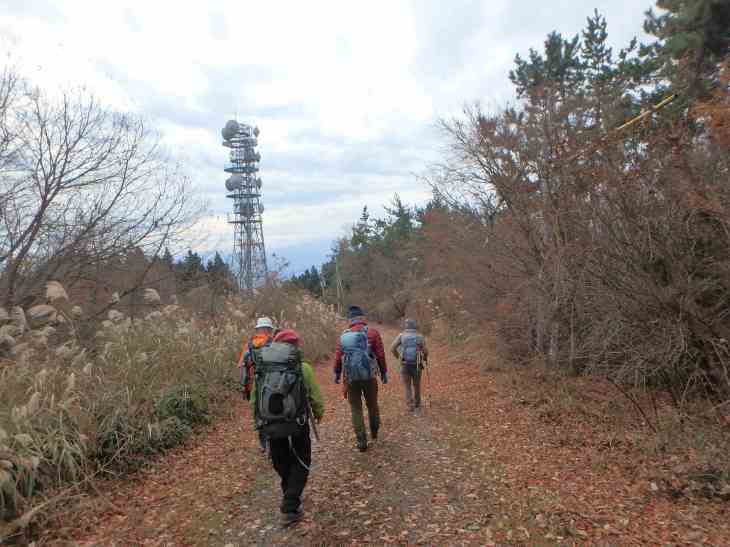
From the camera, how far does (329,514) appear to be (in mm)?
4891

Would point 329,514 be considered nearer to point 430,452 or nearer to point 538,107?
point 430,452

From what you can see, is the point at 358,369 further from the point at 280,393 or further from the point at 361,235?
the point at 361,235

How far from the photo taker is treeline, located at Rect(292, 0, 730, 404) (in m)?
6.88

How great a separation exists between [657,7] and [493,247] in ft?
19.4

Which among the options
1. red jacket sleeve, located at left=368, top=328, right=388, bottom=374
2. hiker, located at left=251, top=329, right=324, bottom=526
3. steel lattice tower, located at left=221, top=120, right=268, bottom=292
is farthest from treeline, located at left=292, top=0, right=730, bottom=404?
steel lattice tower, located at left=221, top=120, right=268, bottom=292

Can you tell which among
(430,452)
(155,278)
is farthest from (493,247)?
(155,278)

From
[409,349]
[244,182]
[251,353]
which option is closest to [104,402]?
[251,353]

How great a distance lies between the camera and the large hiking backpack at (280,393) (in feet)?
14.9

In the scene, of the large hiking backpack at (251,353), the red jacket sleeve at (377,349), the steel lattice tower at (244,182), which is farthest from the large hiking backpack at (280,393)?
the steel lattice tower at (244,182)

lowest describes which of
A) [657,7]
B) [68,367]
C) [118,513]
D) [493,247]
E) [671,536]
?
[671,536]

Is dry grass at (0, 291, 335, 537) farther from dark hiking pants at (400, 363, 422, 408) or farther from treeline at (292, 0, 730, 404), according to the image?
treeline at (292, 0, 730, 404)

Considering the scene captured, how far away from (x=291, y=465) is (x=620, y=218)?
587 cm

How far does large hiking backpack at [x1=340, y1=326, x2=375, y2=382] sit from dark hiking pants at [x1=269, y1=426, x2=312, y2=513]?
1940 millimetres

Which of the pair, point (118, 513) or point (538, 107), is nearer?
point (118, 513)
